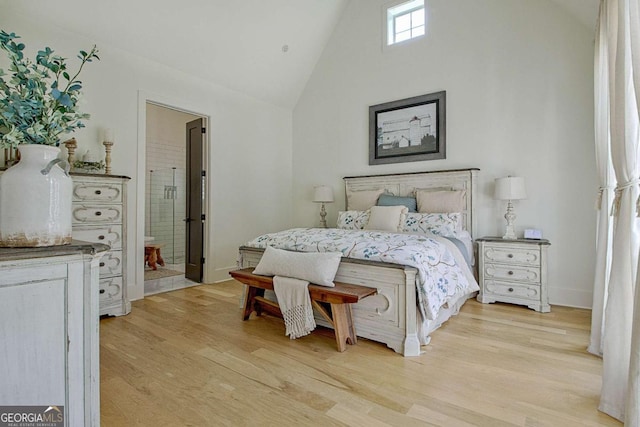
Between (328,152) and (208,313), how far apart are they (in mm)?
3139

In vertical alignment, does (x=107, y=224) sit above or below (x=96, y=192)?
below

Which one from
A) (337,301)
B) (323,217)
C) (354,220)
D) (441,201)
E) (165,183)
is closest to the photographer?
(337,301)

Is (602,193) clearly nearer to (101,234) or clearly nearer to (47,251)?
(47,251)

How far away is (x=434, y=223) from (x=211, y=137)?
10.4 ft

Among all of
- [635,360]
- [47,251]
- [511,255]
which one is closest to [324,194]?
[511,255]

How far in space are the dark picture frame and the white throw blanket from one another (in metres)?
2.74

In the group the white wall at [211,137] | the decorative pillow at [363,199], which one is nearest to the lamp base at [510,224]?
the decorative pillow at [363,199]

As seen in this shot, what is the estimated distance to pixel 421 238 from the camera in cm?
285

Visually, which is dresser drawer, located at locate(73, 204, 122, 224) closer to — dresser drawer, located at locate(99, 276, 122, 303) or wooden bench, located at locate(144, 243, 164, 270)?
dresser drawer, located at locate(99, 276, 122, 303)

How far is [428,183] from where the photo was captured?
4.30m

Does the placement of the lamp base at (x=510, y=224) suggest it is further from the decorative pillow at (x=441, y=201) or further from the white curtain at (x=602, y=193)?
the white curtain at (x=602, y=193)

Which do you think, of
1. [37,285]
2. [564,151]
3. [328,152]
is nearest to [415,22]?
[328,152]

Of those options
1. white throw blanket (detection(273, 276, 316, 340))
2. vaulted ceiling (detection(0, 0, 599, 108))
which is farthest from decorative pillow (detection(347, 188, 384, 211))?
white throw blanket (detection(273, 276, 316, 340))

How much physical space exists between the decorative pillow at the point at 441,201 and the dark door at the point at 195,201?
9.76 ft
